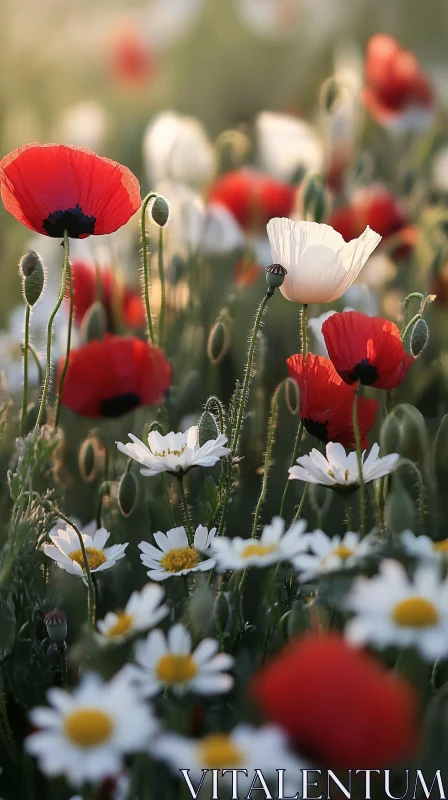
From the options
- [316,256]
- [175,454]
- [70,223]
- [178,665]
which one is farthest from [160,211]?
[178,665]

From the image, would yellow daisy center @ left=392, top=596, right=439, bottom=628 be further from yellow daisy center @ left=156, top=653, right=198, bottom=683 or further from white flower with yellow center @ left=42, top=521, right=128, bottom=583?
white flower with yellow center @ left=42, top=521, right=128, bottom=583

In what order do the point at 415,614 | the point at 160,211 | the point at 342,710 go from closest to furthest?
1. the point at 342,710
2. the point at 415,614
3. the point at 160,211

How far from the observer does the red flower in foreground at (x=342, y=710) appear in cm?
61

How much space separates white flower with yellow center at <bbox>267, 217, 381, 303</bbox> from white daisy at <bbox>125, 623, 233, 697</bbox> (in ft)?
1.58

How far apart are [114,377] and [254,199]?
831 mm

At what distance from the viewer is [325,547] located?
93cm

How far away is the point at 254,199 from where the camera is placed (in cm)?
207

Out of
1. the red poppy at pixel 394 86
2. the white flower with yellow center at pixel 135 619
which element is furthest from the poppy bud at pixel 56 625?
the red poppy at pixel 394 86

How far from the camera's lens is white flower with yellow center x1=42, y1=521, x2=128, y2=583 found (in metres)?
1.08

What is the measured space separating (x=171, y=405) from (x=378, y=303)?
0.66 metres

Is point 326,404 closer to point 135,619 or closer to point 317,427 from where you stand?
point 317,427

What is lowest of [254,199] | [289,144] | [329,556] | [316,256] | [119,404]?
[329,556]

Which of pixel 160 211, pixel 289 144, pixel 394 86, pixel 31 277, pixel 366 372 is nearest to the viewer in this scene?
pixel 366 372

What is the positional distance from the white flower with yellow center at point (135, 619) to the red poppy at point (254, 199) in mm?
1291
